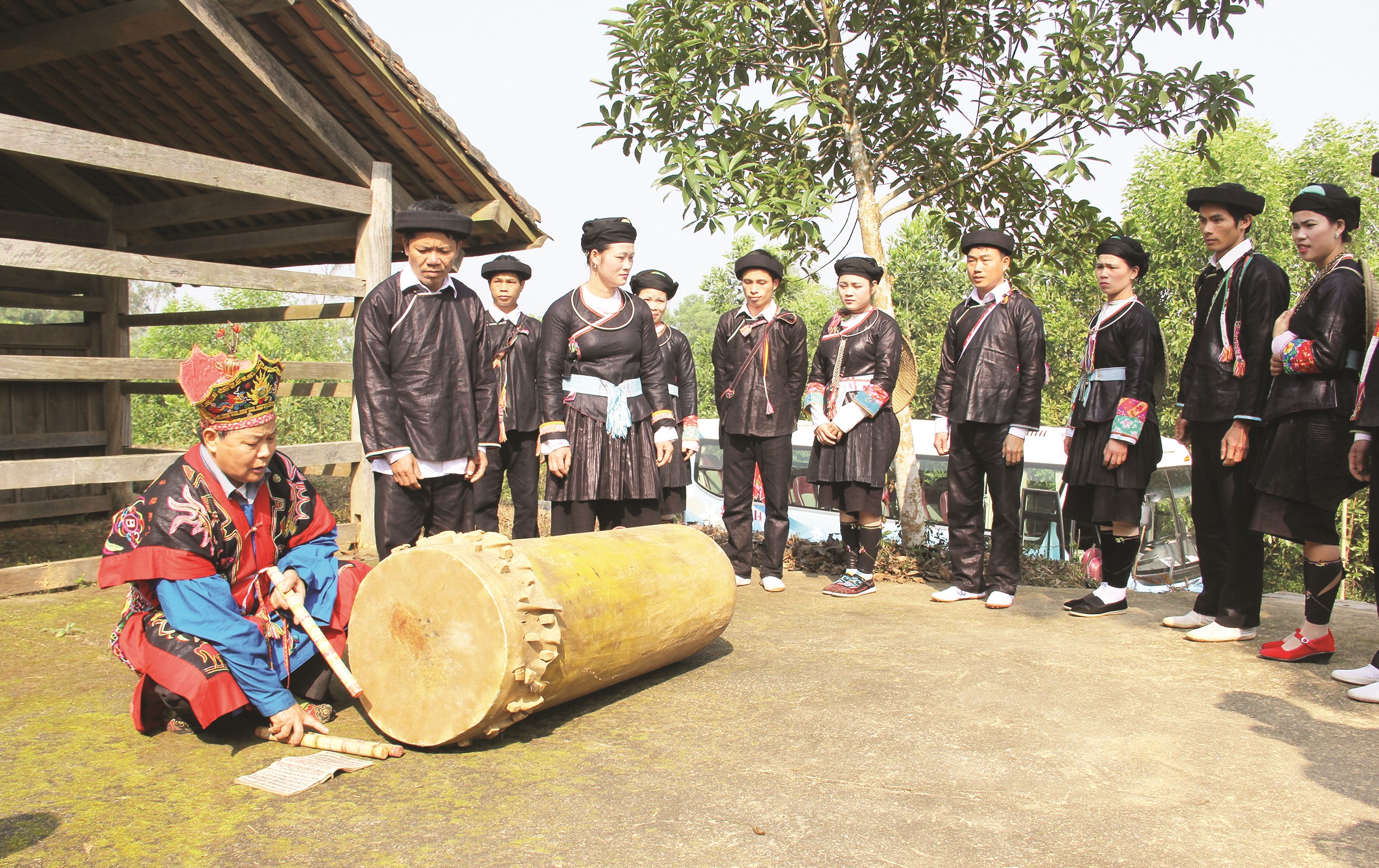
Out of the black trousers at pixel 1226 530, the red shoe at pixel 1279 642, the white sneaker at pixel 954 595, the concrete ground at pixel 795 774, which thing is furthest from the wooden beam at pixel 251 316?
the red shoe at pixel 1279 642

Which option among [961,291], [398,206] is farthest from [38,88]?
[961,291]

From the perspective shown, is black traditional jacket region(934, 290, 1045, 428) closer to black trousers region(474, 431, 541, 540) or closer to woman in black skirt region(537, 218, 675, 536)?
woman in black skirt region(537, 218, 675, 536)

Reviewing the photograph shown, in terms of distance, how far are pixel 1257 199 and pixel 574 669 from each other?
3744mm

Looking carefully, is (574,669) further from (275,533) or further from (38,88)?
(38,88)

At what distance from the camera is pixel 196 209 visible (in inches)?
289

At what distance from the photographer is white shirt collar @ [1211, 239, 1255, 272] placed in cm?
450

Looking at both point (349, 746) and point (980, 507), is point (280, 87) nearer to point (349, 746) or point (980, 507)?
point (349, 746)

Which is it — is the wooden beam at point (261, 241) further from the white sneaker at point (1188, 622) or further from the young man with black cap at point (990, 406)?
the white sneaker at point (1188, 622)

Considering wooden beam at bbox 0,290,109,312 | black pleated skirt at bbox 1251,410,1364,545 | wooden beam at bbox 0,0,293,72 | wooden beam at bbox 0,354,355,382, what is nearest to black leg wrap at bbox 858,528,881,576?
black pleated skirt at bbox 1251,410,1364,545

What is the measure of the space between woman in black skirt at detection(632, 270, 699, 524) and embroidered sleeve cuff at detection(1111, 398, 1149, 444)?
247 cm

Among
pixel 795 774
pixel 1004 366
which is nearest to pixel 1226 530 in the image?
pixel 1004 366

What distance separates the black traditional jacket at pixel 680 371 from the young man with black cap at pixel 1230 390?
10.1ft

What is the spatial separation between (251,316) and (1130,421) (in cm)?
661

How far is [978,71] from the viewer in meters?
7.77
